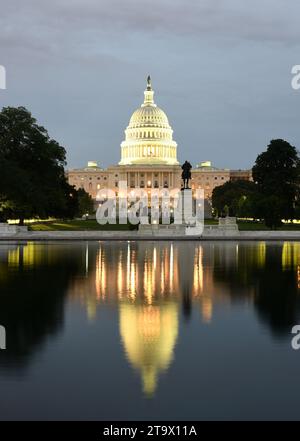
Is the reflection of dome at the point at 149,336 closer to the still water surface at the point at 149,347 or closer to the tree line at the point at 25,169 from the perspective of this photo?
the still water surface at the point at 149,347

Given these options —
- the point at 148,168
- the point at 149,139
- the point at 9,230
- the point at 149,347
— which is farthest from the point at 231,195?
the point at 149,347

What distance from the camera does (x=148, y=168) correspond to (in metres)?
163

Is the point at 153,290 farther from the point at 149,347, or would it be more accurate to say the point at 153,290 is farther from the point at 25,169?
the point at 25,169

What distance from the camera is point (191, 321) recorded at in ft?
46.9

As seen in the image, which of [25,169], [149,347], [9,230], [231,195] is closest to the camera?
[149,347]

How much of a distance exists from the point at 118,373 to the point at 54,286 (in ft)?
32.1

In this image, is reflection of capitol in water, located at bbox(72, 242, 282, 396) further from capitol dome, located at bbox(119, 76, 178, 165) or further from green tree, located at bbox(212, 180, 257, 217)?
capitol dome, located at bbox(119, 76, 178, 165)

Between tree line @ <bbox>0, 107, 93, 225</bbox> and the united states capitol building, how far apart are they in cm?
9655

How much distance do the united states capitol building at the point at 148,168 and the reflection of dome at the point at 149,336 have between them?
14797cm

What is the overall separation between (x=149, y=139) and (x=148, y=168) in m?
9.04

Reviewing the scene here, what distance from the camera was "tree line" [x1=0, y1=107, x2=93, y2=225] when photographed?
56594mm

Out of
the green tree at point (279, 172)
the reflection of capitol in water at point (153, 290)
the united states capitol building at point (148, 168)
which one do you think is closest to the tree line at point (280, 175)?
the green tree at point (279, 172)
